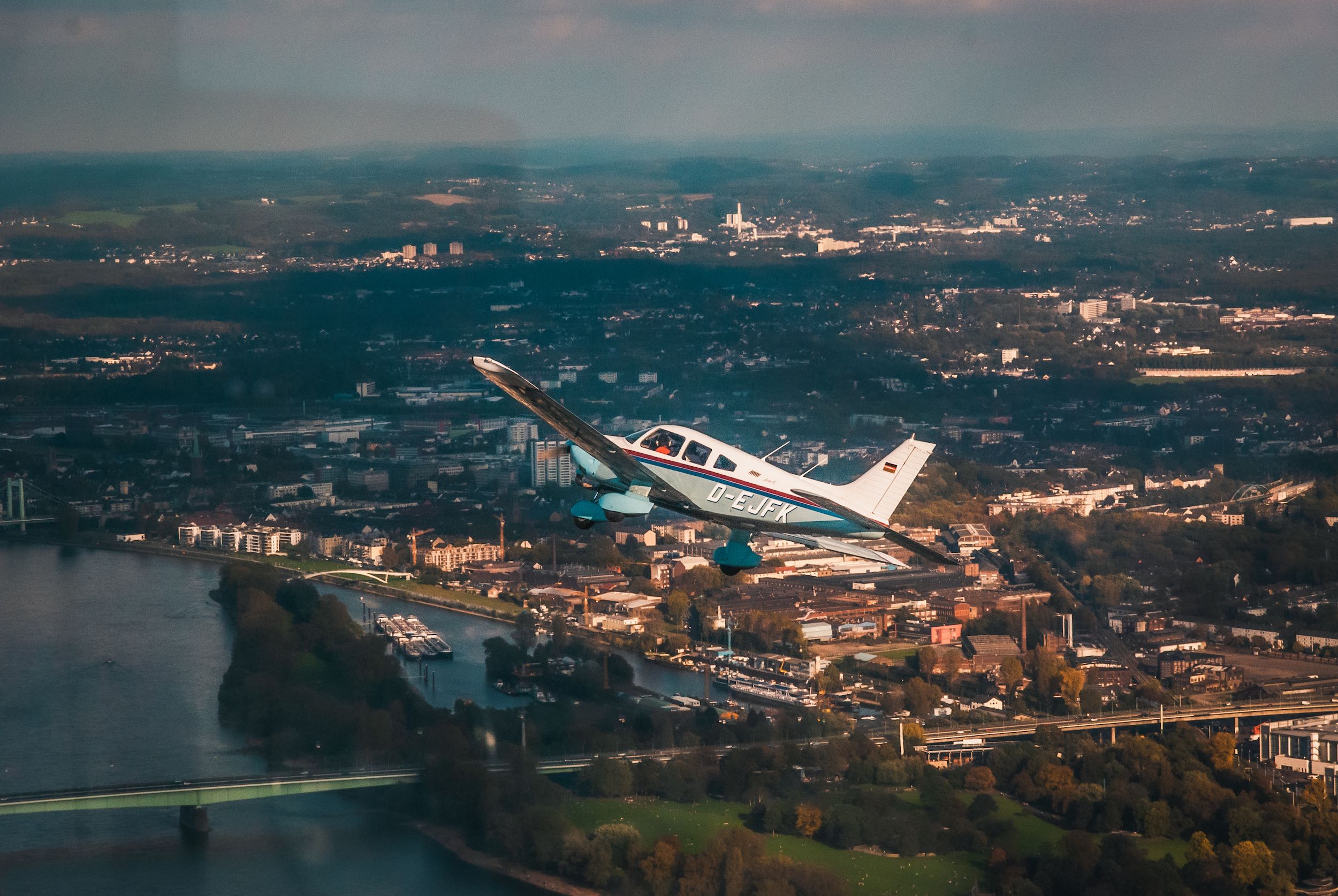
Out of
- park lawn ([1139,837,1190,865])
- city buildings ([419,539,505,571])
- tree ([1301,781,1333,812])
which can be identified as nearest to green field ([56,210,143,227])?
city buildings ([419,539,505,571])

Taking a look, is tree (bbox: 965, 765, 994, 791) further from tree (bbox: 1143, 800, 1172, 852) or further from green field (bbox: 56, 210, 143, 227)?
green field (bbox: 56, 210, 143, 227)

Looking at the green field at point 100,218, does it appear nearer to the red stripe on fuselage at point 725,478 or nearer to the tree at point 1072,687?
the tree at point 1072,687

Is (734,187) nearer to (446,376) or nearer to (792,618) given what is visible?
(446,376)

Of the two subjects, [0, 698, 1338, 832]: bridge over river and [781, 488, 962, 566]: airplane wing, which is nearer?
[781, 488, 962, 566]: airplane wing

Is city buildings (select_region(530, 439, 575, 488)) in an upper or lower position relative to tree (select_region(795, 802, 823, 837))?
upper

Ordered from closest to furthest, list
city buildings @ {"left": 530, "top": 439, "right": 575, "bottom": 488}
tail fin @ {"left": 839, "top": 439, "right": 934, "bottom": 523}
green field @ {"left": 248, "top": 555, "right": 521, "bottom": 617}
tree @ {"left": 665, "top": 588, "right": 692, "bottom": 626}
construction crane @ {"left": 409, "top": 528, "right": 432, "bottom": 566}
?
tail fin @ {"left": 839, "top": 439, "right": 934, "bottom": 523}
tree @ {"left": 665, "top": 588, "right": 692, "bottom": 626}
green field @ {"left": 248, "top": 555, "right": 521, "bottom": 617}
construction crane @ {"left": 409, "top": 528, "right": 432, "bottom": 566}
city buildings @ {"left": 530, "top": 439, "right": 575, "bottom": 488}

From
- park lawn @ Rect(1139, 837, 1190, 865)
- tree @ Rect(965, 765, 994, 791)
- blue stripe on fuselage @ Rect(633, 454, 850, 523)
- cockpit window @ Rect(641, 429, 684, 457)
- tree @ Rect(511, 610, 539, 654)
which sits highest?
cockpit window @ Rect(641, 429, 684, 457)

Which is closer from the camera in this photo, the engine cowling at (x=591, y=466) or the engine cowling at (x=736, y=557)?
the engine cowling at (x=736, y=557)

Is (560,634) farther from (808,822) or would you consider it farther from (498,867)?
(808,822)

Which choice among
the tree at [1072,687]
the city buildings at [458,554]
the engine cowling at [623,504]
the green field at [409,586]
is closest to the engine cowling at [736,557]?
the engine cowling at [623,504]
